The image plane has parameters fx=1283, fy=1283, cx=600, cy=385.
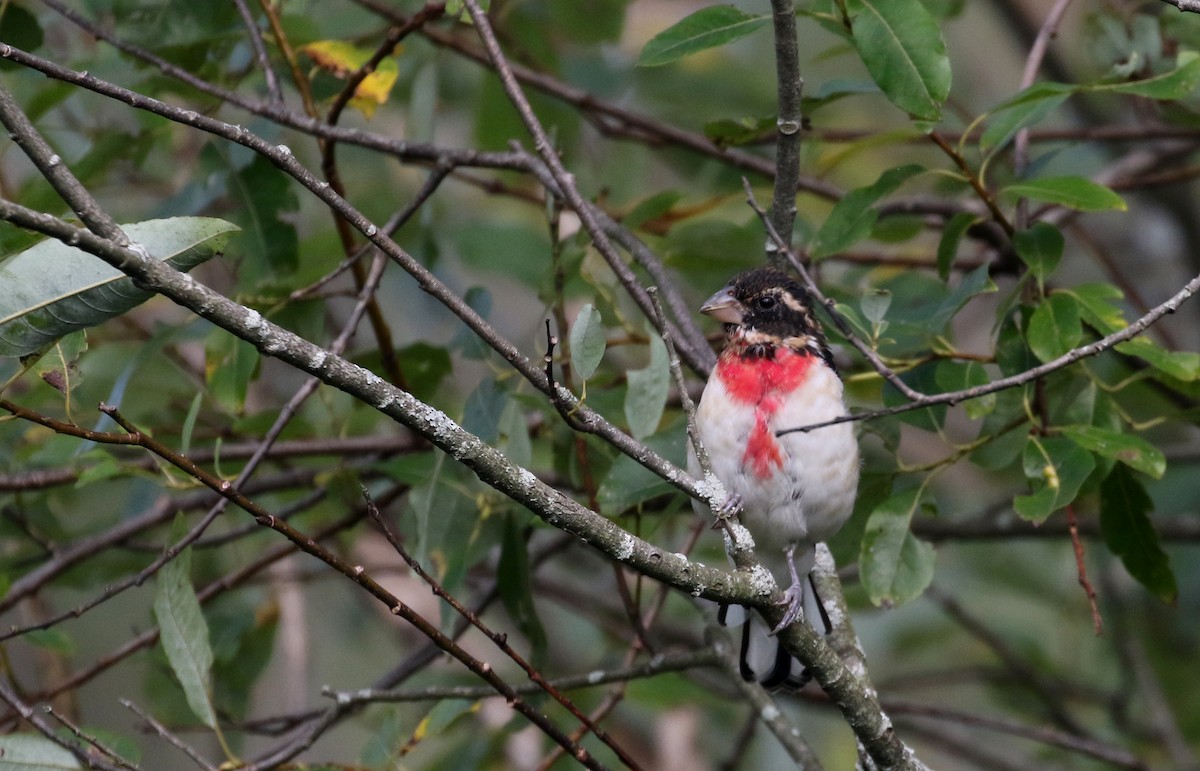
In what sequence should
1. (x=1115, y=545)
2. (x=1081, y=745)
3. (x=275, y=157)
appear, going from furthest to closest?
(x=1081, y=745)
(x=1115, y=545)
(x=275, y=157)

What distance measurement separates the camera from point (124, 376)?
3734 mm

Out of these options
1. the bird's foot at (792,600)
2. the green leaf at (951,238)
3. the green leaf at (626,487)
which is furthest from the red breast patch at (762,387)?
the green leaf at (951,238)

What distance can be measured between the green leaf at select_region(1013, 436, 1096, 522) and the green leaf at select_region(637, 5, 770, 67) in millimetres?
1361

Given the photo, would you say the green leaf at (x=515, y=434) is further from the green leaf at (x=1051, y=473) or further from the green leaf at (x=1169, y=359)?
the green leaf at (x=1169, y=359)

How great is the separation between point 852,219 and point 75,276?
2.22 m

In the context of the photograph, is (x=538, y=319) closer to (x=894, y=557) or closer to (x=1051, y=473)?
(x=894, y=557)

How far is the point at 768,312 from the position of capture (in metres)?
4.04

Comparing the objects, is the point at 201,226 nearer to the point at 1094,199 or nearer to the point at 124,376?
the point at 124,376

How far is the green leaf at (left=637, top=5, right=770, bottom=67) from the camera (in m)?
3.53

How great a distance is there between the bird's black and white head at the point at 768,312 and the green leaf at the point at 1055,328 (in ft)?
2.39

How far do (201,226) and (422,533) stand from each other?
1475 millimetres

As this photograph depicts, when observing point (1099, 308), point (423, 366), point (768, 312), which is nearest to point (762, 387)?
point (768, 312)

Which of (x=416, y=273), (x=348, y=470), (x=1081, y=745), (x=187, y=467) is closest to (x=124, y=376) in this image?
(x=348, y=470)

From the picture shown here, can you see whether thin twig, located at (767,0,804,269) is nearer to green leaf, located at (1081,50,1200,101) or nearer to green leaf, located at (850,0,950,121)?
green leaf, located at (850,0,950,121)
